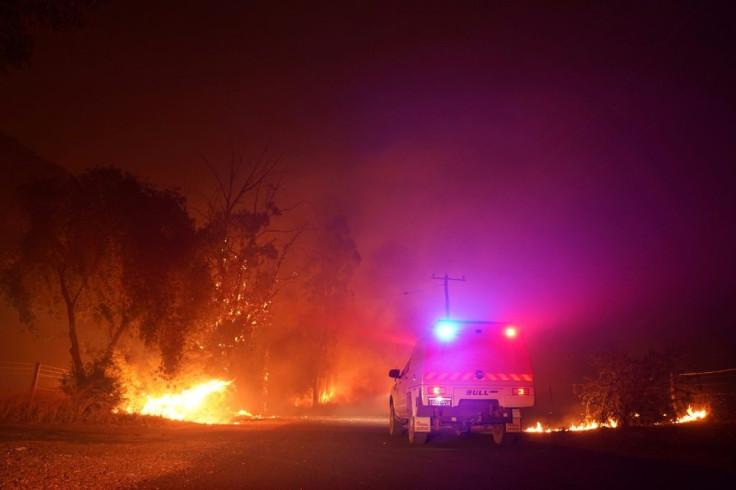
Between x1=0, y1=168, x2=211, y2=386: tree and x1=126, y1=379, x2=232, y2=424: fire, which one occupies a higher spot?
x1=0, y1=168, x2=211, y2=386: tree

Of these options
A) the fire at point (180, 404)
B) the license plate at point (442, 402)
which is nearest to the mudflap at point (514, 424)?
the license plate at point (442, 402)

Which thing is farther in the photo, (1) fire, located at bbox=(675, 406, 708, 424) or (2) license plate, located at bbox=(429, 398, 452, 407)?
(1) fire, located at bbox=(675, 406, 708, 424)

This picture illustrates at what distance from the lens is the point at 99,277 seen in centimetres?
1694

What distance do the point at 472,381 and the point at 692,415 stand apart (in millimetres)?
6516

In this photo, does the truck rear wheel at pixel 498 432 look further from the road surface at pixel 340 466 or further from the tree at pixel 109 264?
the tree at pixel 109 264

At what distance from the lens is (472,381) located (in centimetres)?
1140

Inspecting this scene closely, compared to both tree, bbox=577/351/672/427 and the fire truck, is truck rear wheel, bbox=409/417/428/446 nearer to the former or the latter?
the fire truck

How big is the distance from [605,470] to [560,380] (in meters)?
26.1

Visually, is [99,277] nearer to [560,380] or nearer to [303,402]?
[560,380]

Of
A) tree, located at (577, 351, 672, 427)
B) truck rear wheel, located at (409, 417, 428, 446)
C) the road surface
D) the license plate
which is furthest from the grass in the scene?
truck rear wheel, located at (409, 417, 428, 446)

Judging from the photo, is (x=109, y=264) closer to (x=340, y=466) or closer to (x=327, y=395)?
(x=340, y=466)

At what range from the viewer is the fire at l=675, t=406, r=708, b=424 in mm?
13281

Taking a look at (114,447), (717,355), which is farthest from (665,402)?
(717,355)

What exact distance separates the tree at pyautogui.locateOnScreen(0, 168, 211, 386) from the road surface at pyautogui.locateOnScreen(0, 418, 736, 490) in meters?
6.07
